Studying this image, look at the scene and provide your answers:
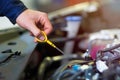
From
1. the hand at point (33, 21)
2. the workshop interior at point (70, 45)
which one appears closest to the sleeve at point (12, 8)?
the hand at point (33, 21)

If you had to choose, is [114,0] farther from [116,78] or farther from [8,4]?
[116,78]

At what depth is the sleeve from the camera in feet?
2.86

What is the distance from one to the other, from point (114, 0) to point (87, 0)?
0.23 meters

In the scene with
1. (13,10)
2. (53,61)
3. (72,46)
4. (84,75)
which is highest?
(13,10)

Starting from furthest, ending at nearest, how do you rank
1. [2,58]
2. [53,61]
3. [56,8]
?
[56,8]
[53,61]
[2,58]

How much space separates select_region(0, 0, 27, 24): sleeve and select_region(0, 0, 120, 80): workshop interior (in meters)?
0.12

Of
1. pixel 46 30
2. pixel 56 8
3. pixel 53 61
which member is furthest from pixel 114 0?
pixel 46 30

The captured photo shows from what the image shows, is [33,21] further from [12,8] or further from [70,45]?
[70,45]

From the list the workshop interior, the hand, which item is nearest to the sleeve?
the hand

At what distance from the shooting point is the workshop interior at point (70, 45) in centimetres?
71

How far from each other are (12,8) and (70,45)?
3.02ft

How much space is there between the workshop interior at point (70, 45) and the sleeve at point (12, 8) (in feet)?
0.39

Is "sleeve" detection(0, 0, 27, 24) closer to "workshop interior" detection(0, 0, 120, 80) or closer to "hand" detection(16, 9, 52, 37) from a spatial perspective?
"hand" detection(16, 9, 52, 37)

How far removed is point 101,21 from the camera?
225cm
